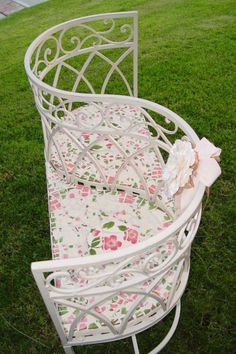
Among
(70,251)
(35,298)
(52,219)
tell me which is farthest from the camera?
(35,298)

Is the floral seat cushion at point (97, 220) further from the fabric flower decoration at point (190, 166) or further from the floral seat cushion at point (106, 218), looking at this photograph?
the fabric flower decoration at point (190, 166)

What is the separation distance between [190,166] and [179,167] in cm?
4

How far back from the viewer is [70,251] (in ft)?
5.70

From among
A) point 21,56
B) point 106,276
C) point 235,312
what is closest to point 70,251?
point 106,276

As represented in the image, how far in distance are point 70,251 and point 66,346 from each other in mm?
390

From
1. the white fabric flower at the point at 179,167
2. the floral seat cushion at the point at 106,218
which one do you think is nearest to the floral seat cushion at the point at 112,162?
the floral seat cushion at the point at 106,218

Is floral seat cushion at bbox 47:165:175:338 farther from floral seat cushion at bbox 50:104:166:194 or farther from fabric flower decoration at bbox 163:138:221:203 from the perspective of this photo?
fabric flower decoration at bbox 163:138:221:203

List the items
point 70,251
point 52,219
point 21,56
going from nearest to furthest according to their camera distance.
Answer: point 70,251, point 52,219, point 21,56

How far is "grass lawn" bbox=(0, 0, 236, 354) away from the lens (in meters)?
2.00

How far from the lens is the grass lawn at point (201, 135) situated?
1999 mm

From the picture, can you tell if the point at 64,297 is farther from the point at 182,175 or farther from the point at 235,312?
the point at 235,312

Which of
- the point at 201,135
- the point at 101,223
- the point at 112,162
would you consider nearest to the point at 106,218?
the point at 101,223

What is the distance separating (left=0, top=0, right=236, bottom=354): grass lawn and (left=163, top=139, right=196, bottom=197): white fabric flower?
1.01 metres

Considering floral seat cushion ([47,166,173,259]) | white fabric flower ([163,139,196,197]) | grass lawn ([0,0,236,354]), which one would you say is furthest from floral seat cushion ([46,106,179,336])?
Result: grass lawn ([0,0,236,354])
